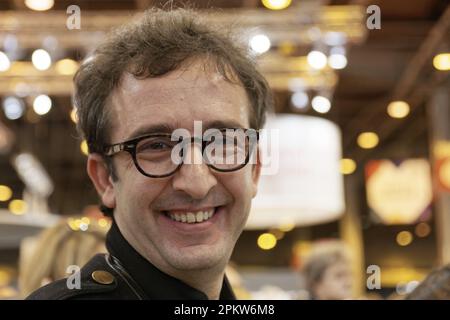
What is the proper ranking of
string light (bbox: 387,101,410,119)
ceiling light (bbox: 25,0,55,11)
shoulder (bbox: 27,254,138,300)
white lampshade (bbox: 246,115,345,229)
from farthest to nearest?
string light (bbox: 387,101,410,119), white lampshade (bbox: 246,115,345,229), ceiling light (bbox: 25,0,55,11), shoulder (bbox: 27,254,138,300)

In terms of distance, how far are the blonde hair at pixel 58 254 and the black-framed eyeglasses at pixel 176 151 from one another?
3.90ft

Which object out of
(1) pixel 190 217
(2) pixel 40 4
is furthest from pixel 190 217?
(2) pixel 40 4

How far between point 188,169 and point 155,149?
66 mm

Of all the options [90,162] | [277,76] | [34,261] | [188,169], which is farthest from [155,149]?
[277,76]

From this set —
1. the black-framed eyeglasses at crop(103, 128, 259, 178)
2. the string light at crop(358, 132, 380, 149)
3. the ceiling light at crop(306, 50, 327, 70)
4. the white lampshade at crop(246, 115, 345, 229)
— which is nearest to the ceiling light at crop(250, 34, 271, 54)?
the black-framed eyeglasses at crop(103, 128, 259, 178)

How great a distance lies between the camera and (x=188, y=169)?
1.09 m

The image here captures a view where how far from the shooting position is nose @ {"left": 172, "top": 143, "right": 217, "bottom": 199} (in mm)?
1088

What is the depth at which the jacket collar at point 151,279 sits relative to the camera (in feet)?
3.75

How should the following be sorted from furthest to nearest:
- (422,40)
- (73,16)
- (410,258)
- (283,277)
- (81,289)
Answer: (410,258) → (283,277) → (422,40) → (73,16) → (81,289)

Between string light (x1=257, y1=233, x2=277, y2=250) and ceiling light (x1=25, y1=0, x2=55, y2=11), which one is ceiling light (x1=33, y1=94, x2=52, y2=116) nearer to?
ceiling light (x1=25, y1=0, x2=55, y2=11)

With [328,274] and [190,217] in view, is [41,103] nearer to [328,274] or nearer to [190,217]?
[328,274]

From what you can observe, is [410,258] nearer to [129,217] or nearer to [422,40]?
[422,40]

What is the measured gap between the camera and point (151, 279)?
3.79ft

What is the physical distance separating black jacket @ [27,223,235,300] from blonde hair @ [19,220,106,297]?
1.09 meters
